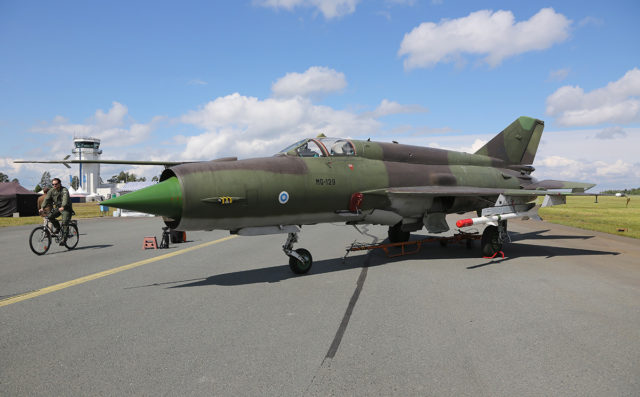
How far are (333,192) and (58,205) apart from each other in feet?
32.0

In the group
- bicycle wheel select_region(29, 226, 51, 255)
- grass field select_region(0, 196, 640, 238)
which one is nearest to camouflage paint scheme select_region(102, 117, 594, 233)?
bicycle wheel select_region(29, 226, 51, 255)

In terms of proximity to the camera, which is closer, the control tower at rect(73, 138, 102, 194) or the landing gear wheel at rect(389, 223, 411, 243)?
the landing gear wheel at rect(389, 223, 411, 243)

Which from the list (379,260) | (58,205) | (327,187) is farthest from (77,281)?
(379,260)

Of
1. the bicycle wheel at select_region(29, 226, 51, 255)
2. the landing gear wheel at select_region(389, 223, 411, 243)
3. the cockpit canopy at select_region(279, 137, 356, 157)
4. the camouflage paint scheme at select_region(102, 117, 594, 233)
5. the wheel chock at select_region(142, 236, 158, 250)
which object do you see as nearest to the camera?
the camouflage paint scheme at select_region(102, 117, 594, 233)

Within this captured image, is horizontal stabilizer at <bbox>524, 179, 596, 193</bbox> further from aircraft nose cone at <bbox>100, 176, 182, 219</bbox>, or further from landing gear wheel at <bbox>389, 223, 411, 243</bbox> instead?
aircraft nose cone at <bbox>100, 176, 182, 219</bbox>

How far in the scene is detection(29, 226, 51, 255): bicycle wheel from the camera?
435 inches

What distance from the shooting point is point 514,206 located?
9.87 meters

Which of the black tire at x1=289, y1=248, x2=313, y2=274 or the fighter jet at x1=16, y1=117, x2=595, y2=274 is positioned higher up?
the fighter jet at x1=16, y1=117, x2=595, y2=274

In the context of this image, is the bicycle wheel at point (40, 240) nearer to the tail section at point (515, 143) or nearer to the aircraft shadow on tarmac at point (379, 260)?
the aircraft shadow on tarmac at point (379, 260)

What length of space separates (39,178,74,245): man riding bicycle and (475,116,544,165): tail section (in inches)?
560

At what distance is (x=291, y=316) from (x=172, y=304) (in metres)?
1.95

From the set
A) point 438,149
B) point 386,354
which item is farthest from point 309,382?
point 438,149

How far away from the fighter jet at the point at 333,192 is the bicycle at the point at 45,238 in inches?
173

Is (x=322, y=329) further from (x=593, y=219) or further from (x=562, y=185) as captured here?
(x=593, y=219)
